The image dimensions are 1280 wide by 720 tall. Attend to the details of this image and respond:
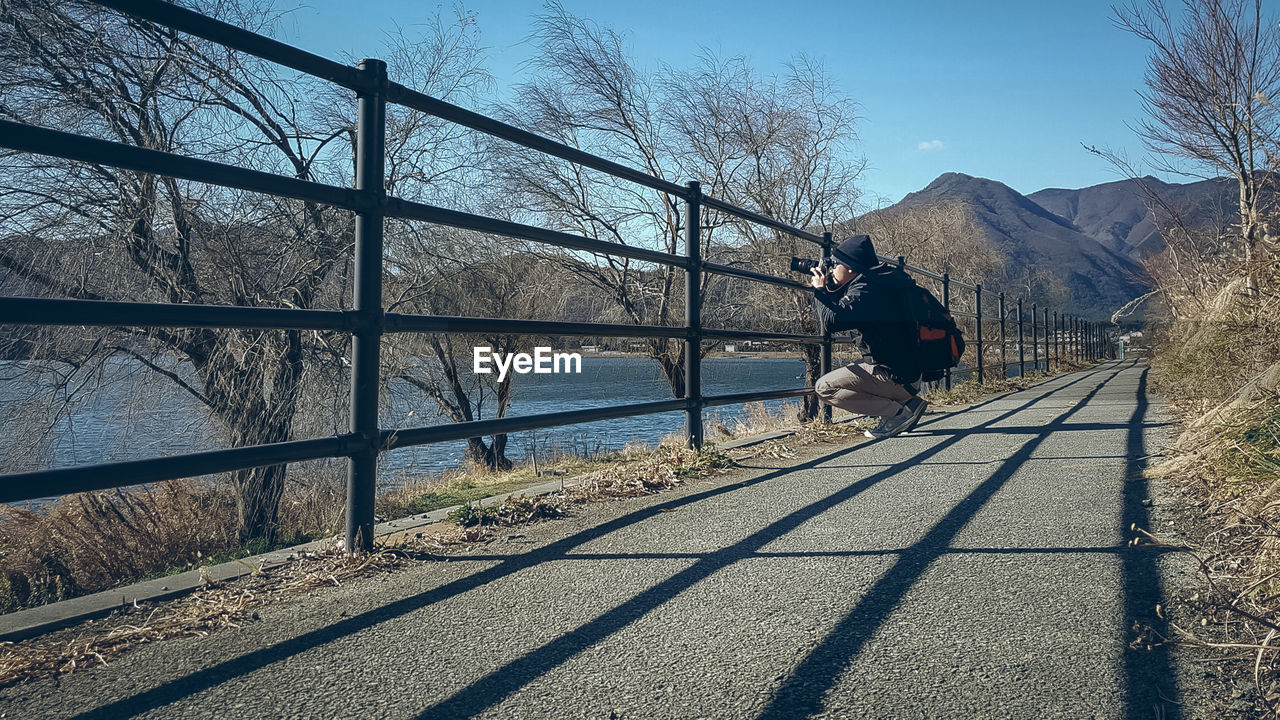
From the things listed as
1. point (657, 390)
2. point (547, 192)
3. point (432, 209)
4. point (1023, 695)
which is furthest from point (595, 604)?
point (657, 390)

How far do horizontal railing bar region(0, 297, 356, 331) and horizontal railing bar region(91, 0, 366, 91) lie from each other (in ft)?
2.44

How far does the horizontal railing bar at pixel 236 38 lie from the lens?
2105 millimetres

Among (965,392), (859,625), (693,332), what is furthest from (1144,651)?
(965,392)

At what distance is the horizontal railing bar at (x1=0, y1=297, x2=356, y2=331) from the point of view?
1.79 metres

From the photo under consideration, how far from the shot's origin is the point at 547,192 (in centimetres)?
1274

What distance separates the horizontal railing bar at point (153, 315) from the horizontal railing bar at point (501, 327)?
0.71 ft

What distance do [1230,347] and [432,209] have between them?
168 inches

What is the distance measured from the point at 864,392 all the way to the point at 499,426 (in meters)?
2.67

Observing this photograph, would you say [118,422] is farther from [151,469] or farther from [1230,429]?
[1230,429]

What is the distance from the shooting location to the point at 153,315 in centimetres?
205

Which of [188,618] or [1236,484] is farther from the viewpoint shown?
[1236,484]

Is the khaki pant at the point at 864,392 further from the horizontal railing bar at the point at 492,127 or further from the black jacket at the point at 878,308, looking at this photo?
the horizontal railing bar at the point at 492,127

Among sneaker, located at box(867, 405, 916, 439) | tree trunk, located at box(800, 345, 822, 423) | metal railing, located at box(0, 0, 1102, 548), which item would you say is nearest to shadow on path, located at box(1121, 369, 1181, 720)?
sneaker, located at box(867, 405, 916, 439)

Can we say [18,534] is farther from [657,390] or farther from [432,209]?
[657,390]
